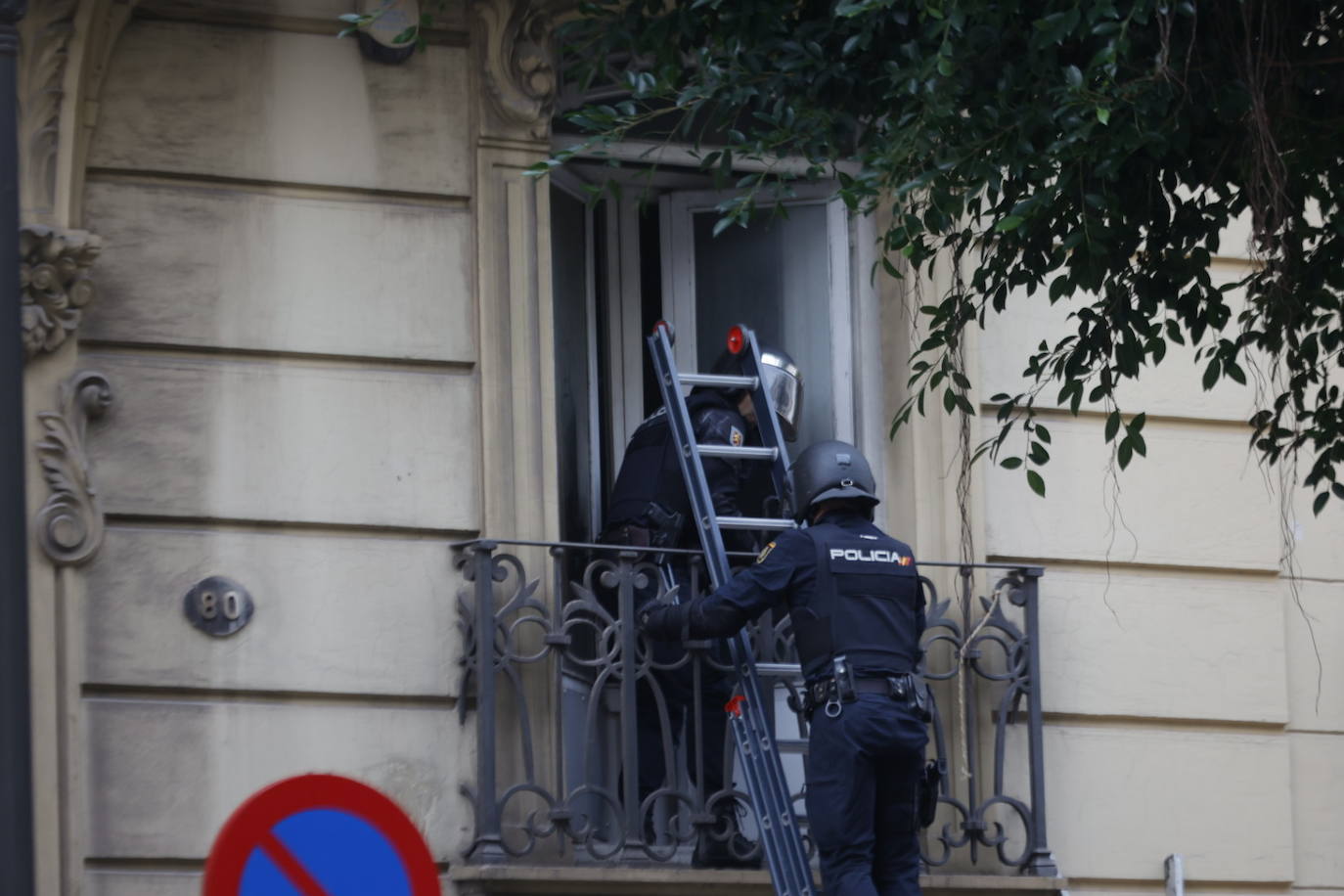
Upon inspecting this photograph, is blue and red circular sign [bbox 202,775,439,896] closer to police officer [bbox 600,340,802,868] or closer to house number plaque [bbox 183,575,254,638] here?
house number plaque [bbox 183,575,254,638]

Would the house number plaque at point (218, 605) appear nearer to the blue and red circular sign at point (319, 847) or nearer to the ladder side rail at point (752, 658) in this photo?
the ladder side rail at point (752, 658)

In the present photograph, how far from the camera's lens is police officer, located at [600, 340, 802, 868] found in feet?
29.4

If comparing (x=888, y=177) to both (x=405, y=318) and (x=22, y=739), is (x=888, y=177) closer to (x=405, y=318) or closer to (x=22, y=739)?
(x=405, y=318)

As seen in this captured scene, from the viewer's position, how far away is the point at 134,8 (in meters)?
8.90

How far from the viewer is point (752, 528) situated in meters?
9.13

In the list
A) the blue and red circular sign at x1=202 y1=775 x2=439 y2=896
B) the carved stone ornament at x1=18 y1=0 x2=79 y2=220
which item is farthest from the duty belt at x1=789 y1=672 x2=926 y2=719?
the blue and red circular sign at x1=202 y1=775 x2=439 y2=896

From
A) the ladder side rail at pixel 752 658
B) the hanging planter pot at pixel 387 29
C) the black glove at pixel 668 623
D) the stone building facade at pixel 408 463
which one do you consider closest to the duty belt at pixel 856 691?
the ladder side rail at pixel 752 658

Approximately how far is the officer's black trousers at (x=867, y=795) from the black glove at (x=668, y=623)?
0.54 meters

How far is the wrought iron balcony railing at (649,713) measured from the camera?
28.7 feet

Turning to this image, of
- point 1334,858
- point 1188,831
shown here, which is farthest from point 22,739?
point 1334,858

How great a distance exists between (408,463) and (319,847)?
14.3ft

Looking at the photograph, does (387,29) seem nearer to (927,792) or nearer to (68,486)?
(68,486)

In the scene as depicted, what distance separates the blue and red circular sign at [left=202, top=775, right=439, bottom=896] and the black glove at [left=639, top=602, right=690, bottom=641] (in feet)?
12.1

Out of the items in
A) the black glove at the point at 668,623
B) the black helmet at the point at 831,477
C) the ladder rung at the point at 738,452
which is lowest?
the black glove at the point at 668,623
